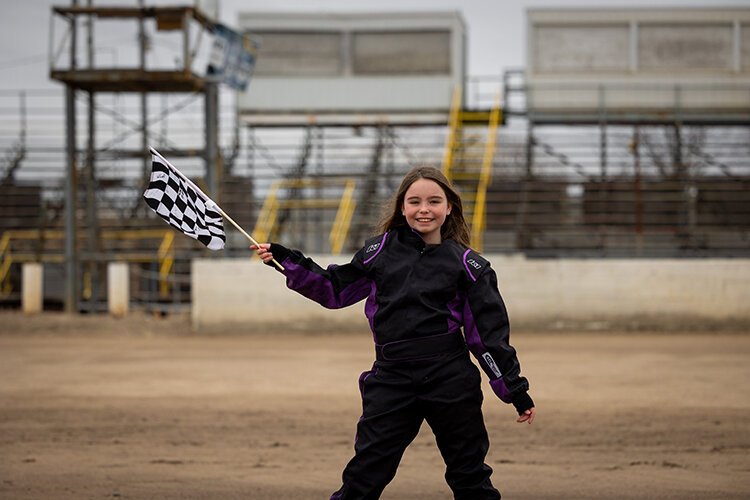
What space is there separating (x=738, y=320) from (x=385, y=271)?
14.7 meters

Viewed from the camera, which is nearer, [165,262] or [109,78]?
[109,78]

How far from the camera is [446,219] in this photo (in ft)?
15.5

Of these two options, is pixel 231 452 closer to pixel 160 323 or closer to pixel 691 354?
pixel 691 354

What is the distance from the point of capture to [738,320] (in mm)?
17844

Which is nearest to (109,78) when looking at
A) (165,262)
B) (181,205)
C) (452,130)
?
(165,262)

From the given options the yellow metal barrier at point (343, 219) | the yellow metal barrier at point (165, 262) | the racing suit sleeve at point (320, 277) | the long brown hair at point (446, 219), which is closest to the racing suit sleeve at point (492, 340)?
the long brown hair at point (446, 219)

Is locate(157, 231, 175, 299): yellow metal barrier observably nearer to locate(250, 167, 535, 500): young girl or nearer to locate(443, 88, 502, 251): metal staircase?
locate(443, 88, 502, 251): metal staircase

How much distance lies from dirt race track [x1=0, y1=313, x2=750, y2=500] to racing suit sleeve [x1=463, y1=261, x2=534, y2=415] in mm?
1768

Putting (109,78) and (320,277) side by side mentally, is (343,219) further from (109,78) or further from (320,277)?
(320,277)

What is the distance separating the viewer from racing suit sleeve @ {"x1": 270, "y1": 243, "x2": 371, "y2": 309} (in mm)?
4645

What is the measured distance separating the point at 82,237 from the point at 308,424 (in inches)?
659

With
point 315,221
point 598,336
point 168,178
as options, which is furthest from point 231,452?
point 315,221

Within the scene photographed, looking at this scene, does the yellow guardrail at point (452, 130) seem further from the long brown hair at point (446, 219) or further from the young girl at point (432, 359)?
the young girl at point (432, 359)

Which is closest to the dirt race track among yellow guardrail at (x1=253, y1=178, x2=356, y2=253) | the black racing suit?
the black racing suit
